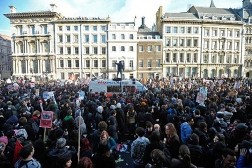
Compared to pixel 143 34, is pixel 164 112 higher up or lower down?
lower down

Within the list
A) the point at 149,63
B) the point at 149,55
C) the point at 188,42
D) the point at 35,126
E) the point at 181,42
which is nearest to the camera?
the point at 35,126

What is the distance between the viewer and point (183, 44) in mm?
54750

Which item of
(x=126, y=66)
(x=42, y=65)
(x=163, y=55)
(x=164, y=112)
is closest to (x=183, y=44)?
(x=163, y=55)

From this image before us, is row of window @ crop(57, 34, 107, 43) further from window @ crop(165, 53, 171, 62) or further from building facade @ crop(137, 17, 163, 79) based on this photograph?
window @ crop(165, 53, 171, 62)

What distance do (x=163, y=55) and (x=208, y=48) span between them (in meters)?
12.2

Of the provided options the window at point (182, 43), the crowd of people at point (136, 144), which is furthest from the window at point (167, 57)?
the crowd of people at point (136, 144)

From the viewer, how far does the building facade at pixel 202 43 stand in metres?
53.7

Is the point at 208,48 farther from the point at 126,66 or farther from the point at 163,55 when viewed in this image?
the point at 126,66

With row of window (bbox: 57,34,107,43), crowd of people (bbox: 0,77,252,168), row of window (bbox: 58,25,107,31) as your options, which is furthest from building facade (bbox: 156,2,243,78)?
crowd of people (bbox: 0,77,252,168)

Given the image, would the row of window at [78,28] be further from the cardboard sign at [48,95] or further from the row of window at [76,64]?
the cardboard sign at [48,95]

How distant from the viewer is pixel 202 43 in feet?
182

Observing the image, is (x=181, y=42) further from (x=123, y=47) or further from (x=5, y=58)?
(x=5, y=58)

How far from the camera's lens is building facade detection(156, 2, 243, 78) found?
53688 mm

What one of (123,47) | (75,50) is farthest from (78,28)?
(123,47)
